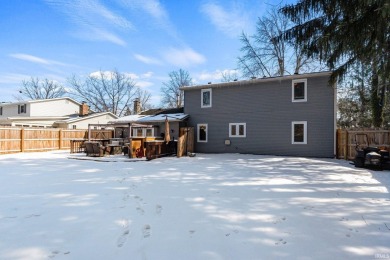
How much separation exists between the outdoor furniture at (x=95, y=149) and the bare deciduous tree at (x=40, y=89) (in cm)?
3249

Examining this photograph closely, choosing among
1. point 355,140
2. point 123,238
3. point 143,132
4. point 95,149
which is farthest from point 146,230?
point 143,132

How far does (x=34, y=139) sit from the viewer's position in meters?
17.0

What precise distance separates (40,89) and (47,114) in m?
19.3

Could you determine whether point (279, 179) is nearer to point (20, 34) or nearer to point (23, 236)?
point (23, 236)

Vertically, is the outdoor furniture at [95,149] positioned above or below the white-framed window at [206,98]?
below

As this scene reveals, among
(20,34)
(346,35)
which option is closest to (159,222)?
(346,35)

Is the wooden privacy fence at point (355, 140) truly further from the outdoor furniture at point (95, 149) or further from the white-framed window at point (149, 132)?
the outdoor furniture at point (95, 149)

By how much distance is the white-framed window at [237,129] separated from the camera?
51.6 feet

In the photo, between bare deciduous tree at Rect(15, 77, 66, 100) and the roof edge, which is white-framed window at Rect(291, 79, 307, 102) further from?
bare deciduous tree at Rect(15, 77, 66, 100)

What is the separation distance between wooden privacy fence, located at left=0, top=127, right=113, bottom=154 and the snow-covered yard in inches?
414

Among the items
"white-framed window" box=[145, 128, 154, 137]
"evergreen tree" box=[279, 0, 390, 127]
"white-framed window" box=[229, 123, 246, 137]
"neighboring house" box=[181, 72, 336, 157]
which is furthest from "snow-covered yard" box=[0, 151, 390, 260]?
"white-framed window" box=[145, 128, 154, 137]

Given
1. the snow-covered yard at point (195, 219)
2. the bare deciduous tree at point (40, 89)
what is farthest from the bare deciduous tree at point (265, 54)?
the bare deciduous tree at point (40, 89)

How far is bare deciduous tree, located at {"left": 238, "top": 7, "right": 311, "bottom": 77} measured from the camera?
2366 centimetres

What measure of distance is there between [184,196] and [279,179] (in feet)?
10.9
